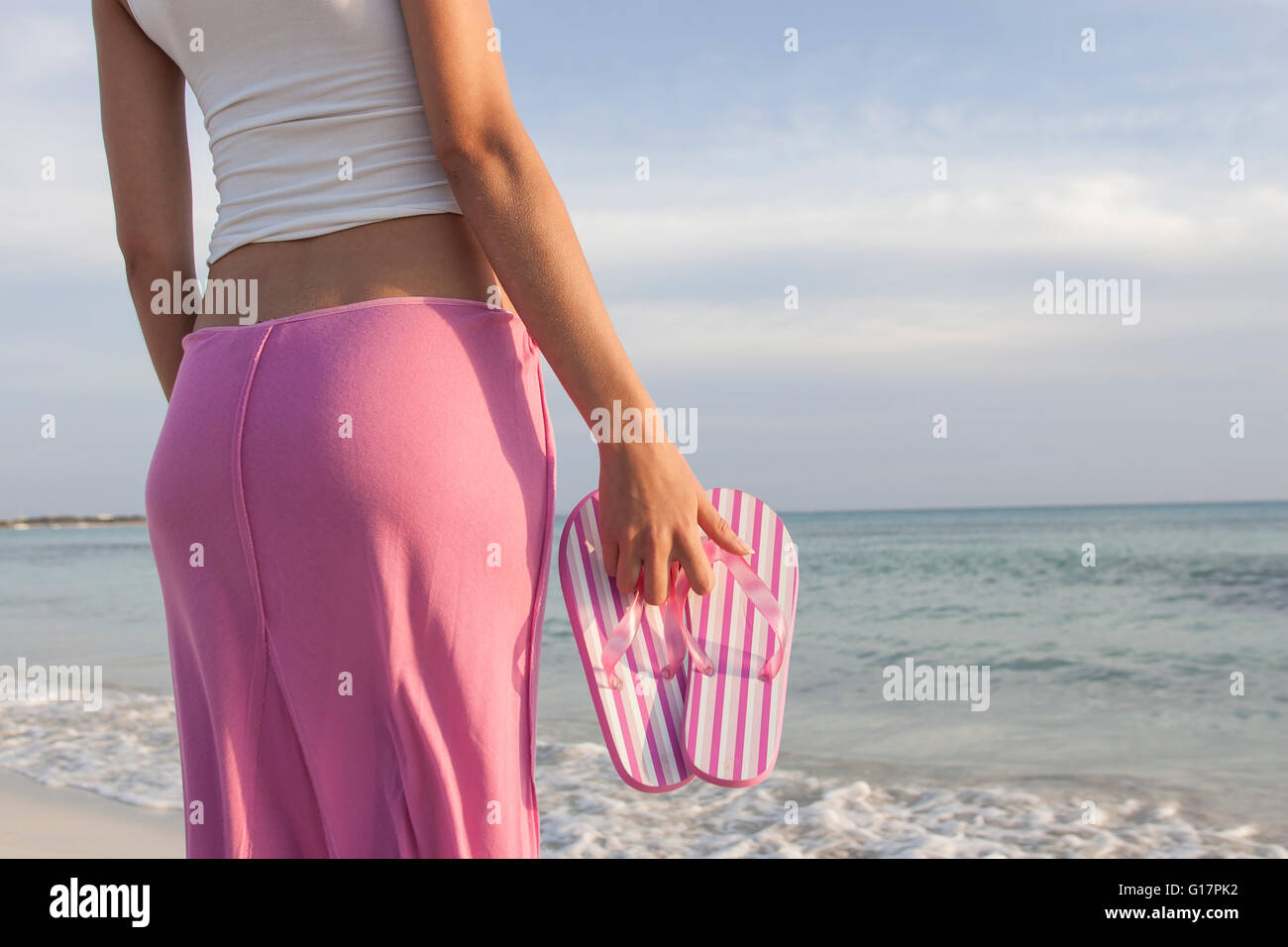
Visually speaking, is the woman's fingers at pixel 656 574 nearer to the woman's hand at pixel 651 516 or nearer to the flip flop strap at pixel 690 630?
the woman's hand at pixel 651 516

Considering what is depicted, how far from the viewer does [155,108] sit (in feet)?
4.04

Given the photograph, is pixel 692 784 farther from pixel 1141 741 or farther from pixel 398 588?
pixel 398 588

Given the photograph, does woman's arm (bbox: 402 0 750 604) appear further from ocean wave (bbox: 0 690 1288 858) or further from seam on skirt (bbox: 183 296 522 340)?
ocean wave (bbox: 0 690 1288 858)

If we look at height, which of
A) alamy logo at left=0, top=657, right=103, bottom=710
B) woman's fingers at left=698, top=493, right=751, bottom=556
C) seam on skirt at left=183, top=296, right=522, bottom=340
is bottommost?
alamy logo at left=0, top=657, right=103, bottom=710

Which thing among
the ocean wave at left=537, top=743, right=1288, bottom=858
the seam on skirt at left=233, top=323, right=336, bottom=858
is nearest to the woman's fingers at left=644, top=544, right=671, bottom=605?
the seam on skirt at left=233, top=323, right=336, bottom=858

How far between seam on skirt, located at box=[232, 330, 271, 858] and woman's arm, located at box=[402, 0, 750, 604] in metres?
0.26

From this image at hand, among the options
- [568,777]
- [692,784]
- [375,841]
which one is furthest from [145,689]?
[375,841]

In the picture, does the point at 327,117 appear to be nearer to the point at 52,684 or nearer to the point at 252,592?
the point at 252,592

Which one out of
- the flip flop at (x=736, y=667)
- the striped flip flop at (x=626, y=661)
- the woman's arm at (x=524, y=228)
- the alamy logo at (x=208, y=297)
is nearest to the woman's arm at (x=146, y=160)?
the alamy logo at (x=208, y=297)

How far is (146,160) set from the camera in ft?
4.05

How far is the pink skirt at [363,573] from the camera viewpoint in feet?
3.10
